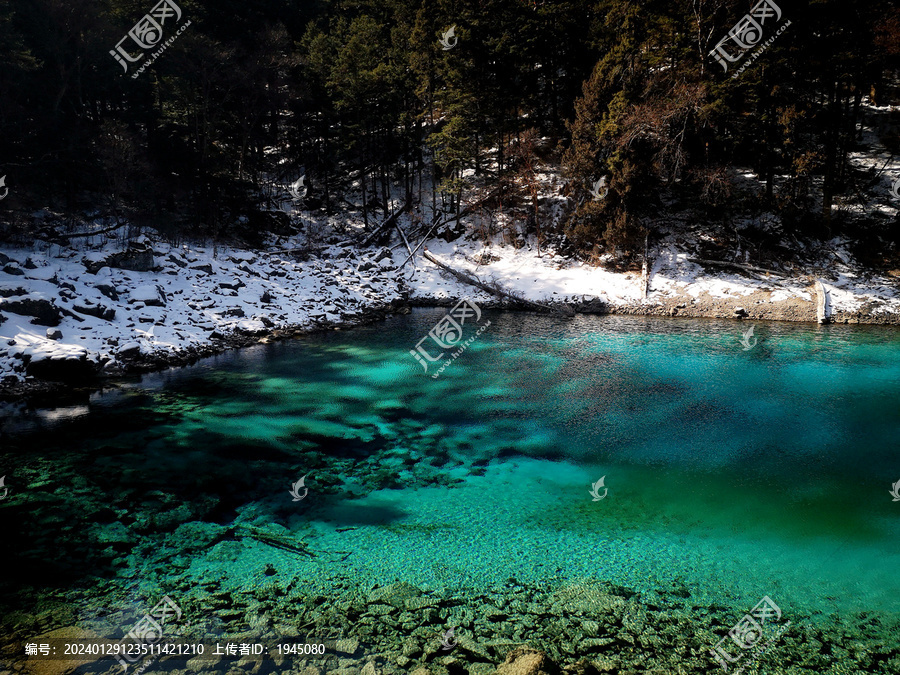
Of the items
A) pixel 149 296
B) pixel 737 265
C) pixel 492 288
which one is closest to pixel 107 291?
pixel 149 296

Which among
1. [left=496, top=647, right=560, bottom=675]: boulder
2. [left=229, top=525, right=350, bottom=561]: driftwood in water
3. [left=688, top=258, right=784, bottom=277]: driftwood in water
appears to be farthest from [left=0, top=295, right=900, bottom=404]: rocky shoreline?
[left=496, top=647, right=560, bottom=675]: boulder

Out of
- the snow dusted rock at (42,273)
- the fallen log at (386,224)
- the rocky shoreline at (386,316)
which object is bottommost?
the rocky shoreline at (386,316)

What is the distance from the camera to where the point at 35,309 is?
12.2 m

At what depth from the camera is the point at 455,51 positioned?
2486 cm

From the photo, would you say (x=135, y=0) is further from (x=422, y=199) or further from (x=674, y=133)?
(x=674, y=133)

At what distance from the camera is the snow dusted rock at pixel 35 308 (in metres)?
12.0

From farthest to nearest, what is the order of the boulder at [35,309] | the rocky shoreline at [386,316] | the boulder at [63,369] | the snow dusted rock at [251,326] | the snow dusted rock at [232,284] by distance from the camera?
the snow dusted rock at [232,284] < the snow dusted rock at [251,326] < the boulder at [35,309] < the boulder at [63,369] < the rocky shoreline at [386,316]

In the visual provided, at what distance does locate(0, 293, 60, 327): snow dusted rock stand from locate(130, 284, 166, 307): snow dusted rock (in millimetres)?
2379

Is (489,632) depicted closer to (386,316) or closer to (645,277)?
(386,316)

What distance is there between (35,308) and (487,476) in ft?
39.9

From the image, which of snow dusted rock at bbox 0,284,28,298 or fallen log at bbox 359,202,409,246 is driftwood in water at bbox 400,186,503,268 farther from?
snow dusted rock at bbox 0,284,28,298

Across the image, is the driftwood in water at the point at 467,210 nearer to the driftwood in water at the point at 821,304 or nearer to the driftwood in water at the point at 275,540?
the driftwood in water at the point at 821,304

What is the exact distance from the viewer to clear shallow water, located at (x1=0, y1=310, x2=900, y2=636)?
561 cm

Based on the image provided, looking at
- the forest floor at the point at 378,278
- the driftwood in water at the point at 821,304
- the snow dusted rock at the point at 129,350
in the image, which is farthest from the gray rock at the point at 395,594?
the driftwood in water at the point at 821,304
